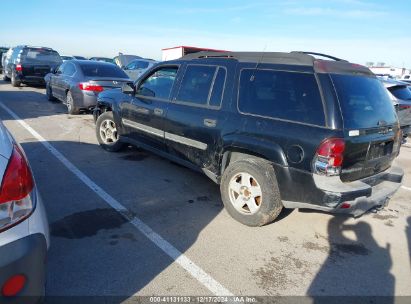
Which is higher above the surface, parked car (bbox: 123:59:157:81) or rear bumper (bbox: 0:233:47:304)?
parked car (bbox: 123:59:157:81)

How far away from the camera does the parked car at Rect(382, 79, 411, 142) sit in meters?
9.30

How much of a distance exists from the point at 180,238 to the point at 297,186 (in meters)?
1.31

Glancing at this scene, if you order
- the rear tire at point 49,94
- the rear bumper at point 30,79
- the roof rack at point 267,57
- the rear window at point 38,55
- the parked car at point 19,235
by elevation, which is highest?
the roof rack at point 267,57

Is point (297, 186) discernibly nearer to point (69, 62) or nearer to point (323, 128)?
point (323, 128)

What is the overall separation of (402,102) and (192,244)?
856 centimetres

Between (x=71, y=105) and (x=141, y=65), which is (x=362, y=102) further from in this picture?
(x=141, y=65)

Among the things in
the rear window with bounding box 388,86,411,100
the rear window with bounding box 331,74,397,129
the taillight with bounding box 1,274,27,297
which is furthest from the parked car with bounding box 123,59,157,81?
the taillight with bounding box 1,274,27,297

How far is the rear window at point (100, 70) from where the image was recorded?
9.48 m

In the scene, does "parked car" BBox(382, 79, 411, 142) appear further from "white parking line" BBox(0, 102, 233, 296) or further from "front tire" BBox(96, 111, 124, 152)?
"white parking line" BBox(0, 102, 233, 296)


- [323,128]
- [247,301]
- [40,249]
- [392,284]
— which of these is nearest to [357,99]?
[323,128]

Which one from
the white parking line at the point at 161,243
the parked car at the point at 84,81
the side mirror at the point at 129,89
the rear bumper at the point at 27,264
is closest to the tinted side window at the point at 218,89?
the white parking line at the point at 161,243

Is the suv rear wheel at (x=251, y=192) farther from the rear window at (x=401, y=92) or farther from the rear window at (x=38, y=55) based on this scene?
the rear window at (x=38, y=55)

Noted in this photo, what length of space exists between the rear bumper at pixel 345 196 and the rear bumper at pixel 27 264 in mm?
2450

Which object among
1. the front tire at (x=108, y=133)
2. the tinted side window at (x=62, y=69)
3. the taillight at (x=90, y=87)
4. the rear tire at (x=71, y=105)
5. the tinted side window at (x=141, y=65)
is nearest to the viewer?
the front tire at (x=108, y=133)
